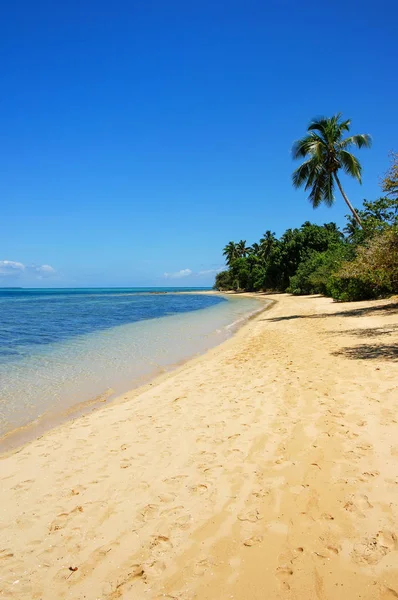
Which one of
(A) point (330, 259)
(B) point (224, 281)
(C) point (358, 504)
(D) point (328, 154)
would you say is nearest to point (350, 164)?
(D) point (328, 154)

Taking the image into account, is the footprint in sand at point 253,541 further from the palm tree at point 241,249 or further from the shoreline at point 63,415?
the palm tree at point 241,249

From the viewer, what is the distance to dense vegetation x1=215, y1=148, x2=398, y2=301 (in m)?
14.0

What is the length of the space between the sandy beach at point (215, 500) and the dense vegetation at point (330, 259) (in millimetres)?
8313

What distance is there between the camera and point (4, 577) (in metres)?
2.72

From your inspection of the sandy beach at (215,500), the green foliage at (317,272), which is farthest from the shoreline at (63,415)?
the green foliage at (317,272)

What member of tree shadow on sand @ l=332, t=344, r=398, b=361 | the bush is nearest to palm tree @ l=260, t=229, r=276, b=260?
the bush

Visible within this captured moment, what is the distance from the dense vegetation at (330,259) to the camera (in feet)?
46.1

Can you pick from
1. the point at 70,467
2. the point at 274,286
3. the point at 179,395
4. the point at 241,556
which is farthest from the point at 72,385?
the point at 274,286

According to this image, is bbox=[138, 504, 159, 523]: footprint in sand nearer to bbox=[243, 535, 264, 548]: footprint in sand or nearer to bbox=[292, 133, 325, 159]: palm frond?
bbox=[243, 535, 264, 548]: footprint in sand

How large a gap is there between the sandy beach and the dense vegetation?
8313 mm

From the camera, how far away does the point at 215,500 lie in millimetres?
3523

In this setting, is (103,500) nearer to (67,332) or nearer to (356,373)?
(356,373)

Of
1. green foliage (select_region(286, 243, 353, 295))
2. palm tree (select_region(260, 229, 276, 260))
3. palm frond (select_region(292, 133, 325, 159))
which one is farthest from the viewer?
palm tree (select_region(260, 229, 276, 260))

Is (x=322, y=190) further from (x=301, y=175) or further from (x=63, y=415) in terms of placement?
(x=63, y=415)
